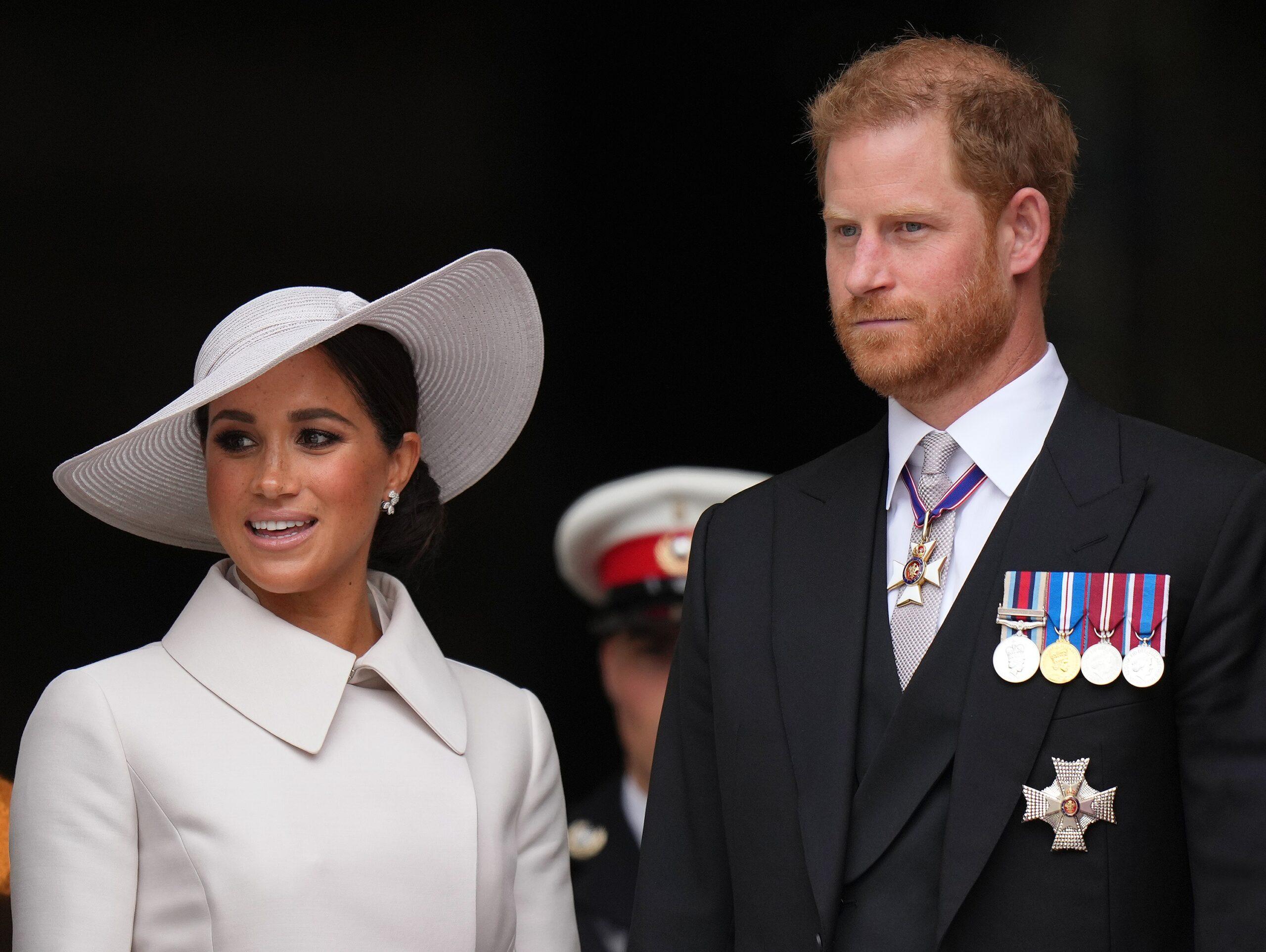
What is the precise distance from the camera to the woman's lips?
2754mm

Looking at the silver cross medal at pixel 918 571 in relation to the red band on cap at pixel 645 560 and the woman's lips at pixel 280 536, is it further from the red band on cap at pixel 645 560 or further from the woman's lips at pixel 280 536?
the red band on cap at pixel 645 560

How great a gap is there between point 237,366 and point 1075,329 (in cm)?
250

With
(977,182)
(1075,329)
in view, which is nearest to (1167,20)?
(1075,329)

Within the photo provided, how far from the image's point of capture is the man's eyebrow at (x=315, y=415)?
278cm

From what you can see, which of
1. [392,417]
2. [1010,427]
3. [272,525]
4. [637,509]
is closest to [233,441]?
[272,525]

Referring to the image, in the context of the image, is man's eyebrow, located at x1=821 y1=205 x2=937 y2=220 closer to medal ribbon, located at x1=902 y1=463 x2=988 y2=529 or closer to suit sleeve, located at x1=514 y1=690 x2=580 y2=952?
medal ribbon, located at x1=902 y1=463 x2=988 y2=529

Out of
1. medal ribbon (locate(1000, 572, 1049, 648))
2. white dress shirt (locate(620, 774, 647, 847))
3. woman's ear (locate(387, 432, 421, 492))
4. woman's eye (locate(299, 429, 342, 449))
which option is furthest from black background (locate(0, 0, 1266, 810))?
medal ribbon (locate(1000, 572, 1049, 648))

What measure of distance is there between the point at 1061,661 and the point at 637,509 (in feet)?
6.07

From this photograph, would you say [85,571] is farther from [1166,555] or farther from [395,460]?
[1166,555]

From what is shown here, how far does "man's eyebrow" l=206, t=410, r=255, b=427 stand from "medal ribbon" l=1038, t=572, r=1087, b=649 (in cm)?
126

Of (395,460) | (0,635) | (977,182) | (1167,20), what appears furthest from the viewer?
(1167,20)

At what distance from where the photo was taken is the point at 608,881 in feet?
13.2

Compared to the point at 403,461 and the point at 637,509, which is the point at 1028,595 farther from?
the point at 637,509

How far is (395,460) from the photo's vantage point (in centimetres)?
299
